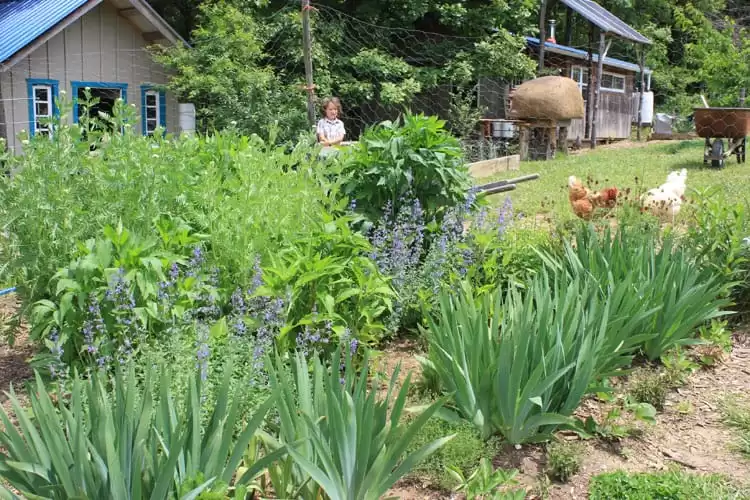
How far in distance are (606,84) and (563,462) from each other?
24423 mm

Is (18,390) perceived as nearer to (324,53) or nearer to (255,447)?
(255,447)

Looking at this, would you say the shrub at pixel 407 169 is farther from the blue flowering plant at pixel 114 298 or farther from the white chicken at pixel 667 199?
the white chicken at pixel 667 199

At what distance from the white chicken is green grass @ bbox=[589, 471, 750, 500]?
4147mm

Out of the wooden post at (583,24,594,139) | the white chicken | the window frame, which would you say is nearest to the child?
the white chicken

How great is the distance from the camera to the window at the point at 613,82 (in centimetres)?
2523

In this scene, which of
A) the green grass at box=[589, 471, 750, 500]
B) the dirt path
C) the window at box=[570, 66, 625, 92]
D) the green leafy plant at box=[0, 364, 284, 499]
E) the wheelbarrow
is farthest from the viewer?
the window at box=[570, 66, 625, 92]

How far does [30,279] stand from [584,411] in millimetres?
2696

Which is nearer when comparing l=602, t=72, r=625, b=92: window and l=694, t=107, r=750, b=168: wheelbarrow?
l=694, t=107, r=750, b=168: wheelbarrow

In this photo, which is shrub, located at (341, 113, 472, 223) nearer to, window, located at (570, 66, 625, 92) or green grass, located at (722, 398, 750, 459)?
green grass, located at (722, 398, 750, 459)

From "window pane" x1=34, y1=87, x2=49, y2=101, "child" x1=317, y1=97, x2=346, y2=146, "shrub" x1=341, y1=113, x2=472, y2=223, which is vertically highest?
"window pane" x1=34, y1=87, x2=49, y2=101

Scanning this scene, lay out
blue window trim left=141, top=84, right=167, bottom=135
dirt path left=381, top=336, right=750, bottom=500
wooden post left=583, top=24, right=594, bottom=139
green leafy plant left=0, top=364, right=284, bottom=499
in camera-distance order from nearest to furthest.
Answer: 1. green leafy plant left=0, top=364, right=284, bottom=499
2. dirt path left=381, top=336, right=750, bottom=500
3. blue window trim left=141, top=84, right=167, bottom=135
4. wooden post left=583, top=24, right=594, bottom=139

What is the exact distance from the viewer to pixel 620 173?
1312cm

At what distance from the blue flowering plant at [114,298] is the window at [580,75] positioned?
20939mm

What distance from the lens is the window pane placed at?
1299 centimetres
